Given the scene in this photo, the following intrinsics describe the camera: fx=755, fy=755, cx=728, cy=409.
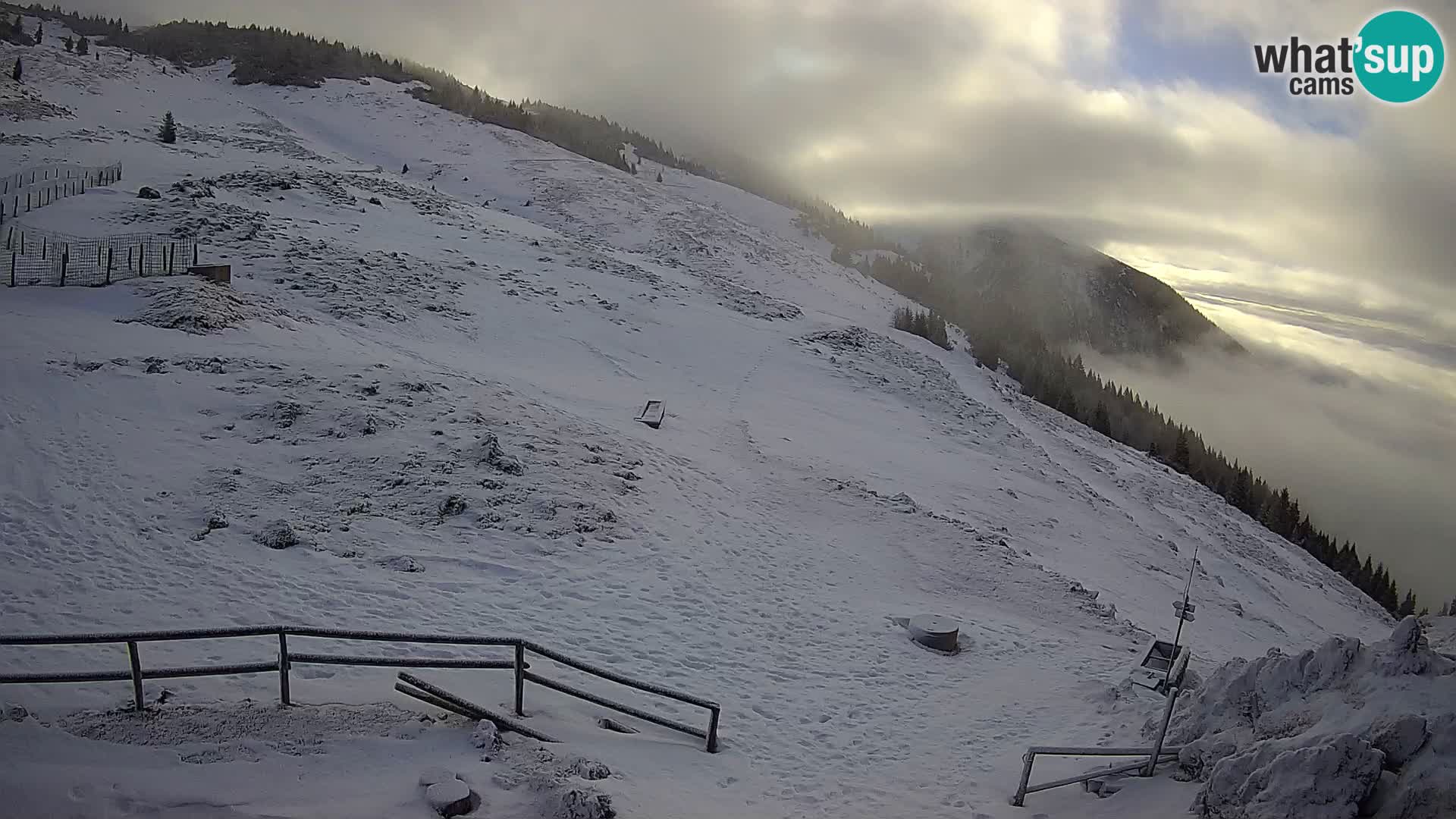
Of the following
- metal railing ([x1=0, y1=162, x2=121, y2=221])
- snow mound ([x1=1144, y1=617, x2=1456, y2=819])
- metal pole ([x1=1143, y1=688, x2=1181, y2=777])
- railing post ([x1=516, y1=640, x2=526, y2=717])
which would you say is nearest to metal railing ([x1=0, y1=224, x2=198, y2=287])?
metal railing ([x1=0, y1=162, x2=121, y2=221])

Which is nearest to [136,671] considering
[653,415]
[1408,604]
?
[653,415]

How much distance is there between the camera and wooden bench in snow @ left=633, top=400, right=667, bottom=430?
995 inches

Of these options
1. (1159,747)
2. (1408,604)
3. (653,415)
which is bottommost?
(1408,604)

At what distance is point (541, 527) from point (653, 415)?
941cm

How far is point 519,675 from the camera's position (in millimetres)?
A: 9602

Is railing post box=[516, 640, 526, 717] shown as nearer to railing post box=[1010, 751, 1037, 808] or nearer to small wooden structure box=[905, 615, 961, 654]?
railing post box=[1010, 751, 1037, 808]

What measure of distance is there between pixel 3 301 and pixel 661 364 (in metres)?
21.5

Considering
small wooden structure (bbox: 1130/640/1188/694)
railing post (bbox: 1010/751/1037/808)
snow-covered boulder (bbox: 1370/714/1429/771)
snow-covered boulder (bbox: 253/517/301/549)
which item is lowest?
railing post (bbox: 1010/751/1037/808)

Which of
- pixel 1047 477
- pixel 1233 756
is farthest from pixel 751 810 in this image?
pixel 1047 477

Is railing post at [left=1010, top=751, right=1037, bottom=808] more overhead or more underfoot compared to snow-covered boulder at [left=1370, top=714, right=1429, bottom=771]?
more underfoot

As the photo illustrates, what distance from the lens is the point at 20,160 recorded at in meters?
39.7

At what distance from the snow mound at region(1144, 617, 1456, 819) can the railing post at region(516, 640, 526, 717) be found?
795 cm

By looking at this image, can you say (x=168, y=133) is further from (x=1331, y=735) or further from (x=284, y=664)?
(x=1331, y=735)

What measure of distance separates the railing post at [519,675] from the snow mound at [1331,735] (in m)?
7.95
